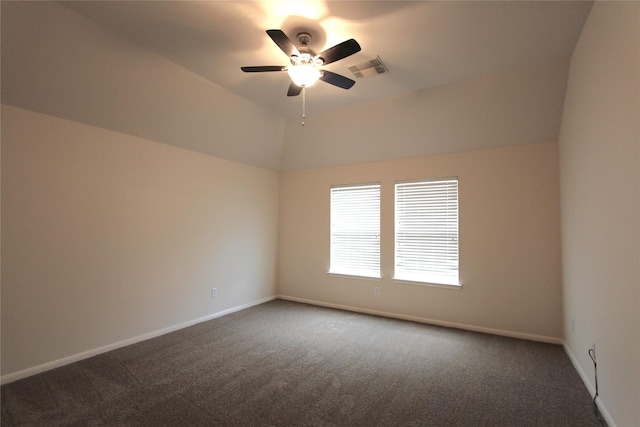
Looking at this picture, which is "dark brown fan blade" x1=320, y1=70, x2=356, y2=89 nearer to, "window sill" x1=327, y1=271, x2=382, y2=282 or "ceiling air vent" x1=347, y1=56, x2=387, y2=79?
"ceiling air vent" x1=347, y1=56, x2=387, y2=79

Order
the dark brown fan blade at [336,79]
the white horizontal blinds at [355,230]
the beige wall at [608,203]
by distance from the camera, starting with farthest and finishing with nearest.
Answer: the white horizontal blinds at [355,230] < the dark brown fan blade at [336,79] < the beige wall at [608,203]

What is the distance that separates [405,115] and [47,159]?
13.3ft

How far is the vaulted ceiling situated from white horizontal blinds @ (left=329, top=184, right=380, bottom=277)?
67.8 inches

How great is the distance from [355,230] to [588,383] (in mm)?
3229

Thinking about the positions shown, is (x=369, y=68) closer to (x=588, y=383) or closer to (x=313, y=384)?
(x=313, y=384)

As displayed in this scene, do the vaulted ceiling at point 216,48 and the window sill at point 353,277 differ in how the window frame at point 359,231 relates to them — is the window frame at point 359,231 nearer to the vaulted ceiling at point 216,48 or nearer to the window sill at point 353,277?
the window sill at point 353,277

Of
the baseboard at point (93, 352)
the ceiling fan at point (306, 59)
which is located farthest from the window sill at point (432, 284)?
the ceiling fan at point (306, 59)

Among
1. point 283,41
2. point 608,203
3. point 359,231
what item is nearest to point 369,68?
point 283,41

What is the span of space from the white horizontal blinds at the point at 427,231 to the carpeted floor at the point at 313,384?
35.7 inches

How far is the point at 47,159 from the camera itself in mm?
2879

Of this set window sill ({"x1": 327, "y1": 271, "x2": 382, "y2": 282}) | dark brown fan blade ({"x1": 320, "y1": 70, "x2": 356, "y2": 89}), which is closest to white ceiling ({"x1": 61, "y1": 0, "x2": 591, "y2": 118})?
dark brown fan blade ({"x1": 320, "y1": 70, "x2": 356, "y2": 89})

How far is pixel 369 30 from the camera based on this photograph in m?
2.55

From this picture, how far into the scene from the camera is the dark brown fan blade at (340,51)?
2.16m

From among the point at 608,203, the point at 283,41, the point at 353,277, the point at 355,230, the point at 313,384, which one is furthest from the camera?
the point at 355,230
